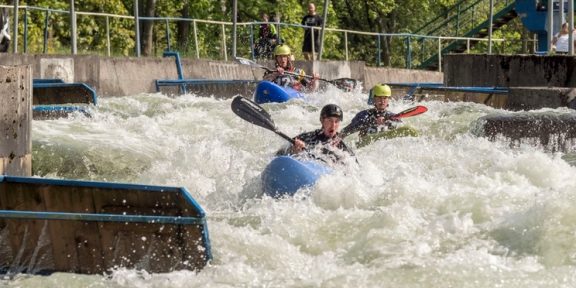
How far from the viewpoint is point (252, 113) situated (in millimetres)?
12664

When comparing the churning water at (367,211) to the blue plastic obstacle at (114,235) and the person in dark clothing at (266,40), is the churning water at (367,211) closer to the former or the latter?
the blue plastic obstacle at (114,235)

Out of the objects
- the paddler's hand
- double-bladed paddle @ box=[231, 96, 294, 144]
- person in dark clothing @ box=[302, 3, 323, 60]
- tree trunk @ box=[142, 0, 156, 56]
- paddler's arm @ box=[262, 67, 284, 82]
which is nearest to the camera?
the paddler's hand

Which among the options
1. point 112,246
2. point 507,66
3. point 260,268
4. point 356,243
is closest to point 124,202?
point 112,246

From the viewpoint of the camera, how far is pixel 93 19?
30.2 m

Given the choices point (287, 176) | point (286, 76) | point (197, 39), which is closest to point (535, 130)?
point (287, 176)

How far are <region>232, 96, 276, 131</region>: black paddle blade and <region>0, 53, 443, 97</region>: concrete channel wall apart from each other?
702 centimetres

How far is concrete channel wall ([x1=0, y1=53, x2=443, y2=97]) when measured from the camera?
65.5 feet

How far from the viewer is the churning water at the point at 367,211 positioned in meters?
8.86

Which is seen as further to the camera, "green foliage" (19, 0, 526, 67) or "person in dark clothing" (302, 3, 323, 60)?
"green foliage" (19, 0, 526, 67)

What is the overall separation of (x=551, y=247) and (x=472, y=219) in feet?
3.07

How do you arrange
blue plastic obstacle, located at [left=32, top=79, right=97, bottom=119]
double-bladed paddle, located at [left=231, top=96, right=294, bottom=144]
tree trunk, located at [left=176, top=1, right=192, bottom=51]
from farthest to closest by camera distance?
tree trunk, located at [left=176, top=1, right=192, bottom=51] → blue plastic obstacle, located at [left=32, top=79, right=97, bottom=119] → double-bladed paddle, located at [left=231, top=96, right=294, bottom=144]

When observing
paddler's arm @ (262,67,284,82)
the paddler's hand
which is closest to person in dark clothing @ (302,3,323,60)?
paddler's arm @ (262,67,284,82)

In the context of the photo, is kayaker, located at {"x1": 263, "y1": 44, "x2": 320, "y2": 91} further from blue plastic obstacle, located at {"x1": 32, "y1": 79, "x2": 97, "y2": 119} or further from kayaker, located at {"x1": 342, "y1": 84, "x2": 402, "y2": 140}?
kayaker, located at {"x1": 342, "y1": 84, "x2": 402, "y2": 140}

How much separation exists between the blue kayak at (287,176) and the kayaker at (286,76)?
9515 mm
